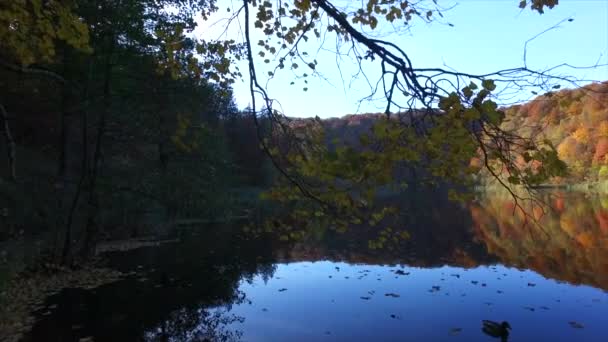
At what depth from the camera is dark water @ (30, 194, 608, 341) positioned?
881 centimetres

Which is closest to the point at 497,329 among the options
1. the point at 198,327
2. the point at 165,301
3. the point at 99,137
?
the point at 198,327

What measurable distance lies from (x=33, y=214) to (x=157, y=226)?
8122mm

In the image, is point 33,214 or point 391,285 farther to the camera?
point 33,214

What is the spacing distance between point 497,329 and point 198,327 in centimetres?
575

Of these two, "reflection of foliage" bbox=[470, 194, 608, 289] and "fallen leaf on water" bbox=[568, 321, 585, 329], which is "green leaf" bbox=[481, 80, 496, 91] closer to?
"reflection of foliage" bbox=[470, 194, 608, 289]

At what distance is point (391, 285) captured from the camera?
12445 millimetres

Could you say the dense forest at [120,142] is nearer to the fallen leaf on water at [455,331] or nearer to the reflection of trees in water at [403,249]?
the reflection of trees in water at [403,249]

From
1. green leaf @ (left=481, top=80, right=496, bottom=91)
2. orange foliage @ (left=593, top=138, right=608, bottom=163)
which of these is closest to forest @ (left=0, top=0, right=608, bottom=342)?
green leaf @ (left=481, top=80, right=496, bottom=91)

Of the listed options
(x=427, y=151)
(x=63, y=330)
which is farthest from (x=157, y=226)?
(x=427, y=151)

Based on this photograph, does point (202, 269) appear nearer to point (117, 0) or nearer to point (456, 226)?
point (117, 0)

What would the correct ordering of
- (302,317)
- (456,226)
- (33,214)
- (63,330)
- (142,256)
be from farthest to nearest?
(456,226)
(142,256)
(33,214)
(302,317)
(63,330)

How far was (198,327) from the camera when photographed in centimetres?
904

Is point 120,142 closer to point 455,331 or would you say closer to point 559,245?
point 455,331

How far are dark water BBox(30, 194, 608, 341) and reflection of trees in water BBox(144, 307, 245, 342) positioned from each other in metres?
0.02
